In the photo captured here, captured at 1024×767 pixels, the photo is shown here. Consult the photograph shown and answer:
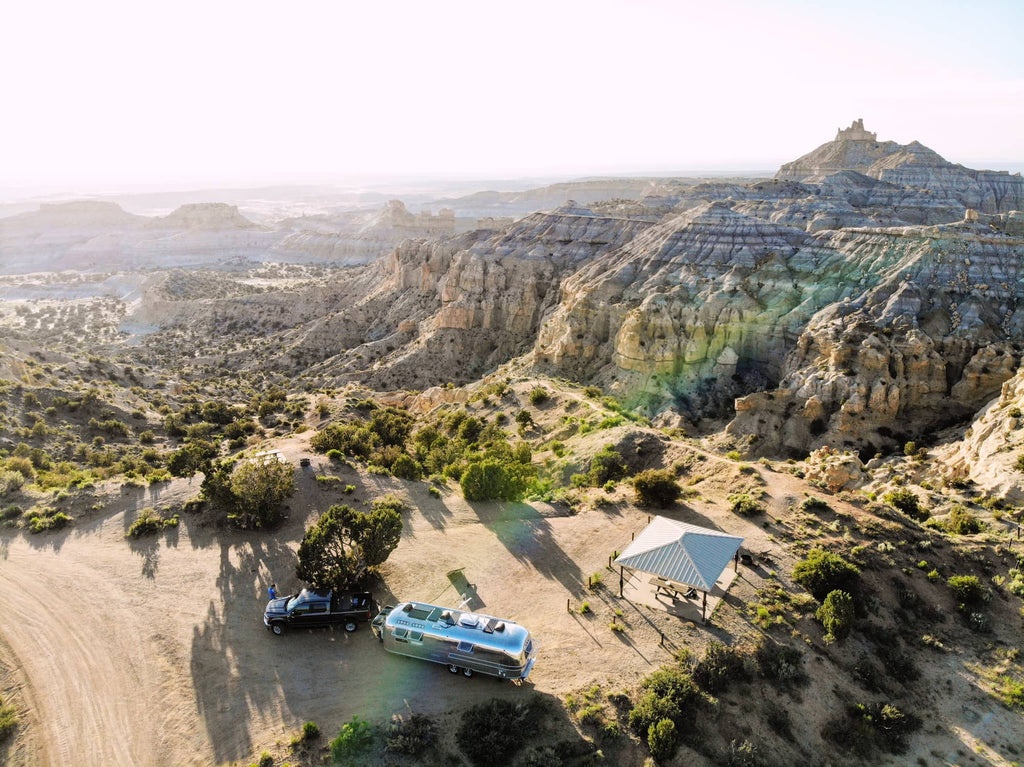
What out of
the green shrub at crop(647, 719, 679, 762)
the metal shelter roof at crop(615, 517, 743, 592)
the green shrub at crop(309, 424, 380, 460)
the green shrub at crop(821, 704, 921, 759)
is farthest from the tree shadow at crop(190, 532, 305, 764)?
the green shrub at crop(821, 704, 921, 759)

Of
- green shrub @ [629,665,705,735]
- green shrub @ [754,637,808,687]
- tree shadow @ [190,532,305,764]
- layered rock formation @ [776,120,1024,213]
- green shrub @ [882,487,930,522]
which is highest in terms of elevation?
layered rock formation @ [776,120,1024,213]

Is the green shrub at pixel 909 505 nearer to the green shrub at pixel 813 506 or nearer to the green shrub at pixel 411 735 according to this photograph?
the green shrub at pixel 813 506

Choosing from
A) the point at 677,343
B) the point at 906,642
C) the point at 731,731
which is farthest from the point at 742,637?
the point at 677,343

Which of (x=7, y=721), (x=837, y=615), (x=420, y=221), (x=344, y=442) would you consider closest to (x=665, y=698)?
(x=837, y=615)

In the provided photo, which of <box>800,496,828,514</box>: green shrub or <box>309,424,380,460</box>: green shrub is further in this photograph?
<box>309,424,380,460</box>: green shrub

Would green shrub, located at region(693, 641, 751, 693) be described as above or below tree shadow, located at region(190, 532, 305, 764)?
above

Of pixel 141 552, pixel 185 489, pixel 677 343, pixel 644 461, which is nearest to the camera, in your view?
pixel 141 552

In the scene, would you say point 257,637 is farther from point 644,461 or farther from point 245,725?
point 644,461

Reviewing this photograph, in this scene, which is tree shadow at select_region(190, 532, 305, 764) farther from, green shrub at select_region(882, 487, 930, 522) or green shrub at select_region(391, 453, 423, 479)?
green shrub at select_region(882, 487, 930, 522)
